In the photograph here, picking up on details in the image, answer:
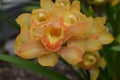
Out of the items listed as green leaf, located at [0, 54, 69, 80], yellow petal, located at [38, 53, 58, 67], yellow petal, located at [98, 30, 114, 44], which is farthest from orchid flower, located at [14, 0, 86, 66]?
green leaf, located at [0, 54, 69, 80]

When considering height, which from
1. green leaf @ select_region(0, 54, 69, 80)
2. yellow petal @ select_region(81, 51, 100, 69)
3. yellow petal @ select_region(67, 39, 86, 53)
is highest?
yellow petal @ select_region(67, 39, 86, 53)

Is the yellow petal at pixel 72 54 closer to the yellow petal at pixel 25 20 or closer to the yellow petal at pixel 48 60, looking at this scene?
the yellow petal at pixel 48 60

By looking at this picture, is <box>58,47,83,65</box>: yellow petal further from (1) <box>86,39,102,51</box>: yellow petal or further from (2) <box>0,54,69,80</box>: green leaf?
(2) <box>0,54,69,80</box>: green leaf

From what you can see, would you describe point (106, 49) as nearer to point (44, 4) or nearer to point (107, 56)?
point (107, 56)

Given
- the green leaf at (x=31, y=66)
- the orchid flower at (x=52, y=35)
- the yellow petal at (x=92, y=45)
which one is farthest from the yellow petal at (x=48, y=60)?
the green leaf at (x=31, y=66)

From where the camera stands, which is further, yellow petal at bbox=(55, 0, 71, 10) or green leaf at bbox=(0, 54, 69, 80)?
green leaf at bbox=(0, 54, 69, 80)

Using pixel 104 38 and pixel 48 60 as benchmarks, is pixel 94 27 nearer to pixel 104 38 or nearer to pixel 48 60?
pixel 104 38

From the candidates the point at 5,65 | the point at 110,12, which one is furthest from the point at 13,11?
the point at 110,12

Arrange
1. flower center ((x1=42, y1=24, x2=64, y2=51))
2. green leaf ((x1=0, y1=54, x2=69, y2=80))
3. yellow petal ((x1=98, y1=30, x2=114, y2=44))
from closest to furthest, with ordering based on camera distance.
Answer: flower center ((x1=42, y1=24, x2=64, y2=51)) → yellow petal ((x1=98, y1=30, x2=114, y2=44)) → green leaf ((x1=0, y1=54, x2=69, y2=80))
